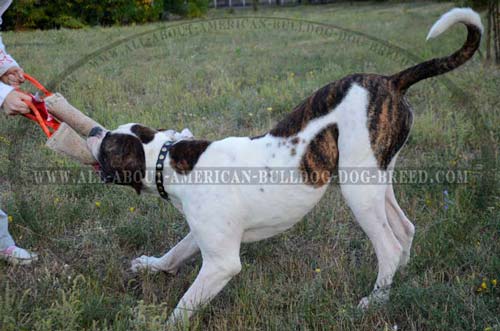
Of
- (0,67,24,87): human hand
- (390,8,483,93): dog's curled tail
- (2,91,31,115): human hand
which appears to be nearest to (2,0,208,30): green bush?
(0,67,24,87): human hand

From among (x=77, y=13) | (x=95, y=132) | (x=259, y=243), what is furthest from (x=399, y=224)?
(x=77, y=13)

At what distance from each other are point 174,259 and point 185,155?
821 mm

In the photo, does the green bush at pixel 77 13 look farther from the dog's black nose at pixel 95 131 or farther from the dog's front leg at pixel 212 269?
the dog's front leg at pixel 212 269

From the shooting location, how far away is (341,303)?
316 cm

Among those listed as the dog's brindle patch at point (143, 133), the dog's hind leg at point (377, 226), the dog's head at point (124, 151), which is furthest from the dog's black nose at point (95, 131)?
the dog's hind leg at point (377, 226)

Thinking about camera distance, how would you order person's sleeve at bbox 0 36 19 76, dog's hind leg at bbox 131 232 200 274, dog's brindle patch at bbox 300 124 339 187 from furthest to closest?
person's sleeve at bbox 0 36 19 76 → dog's hind leg at bbox 131 232 200 274 → dog's brindle patch at bbox 300 124 339 187

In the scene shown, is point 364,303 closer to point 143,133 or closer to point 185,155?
point 185,155

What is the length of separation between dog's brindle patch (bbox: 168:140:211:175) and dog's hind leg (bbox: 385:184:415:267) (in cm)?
122

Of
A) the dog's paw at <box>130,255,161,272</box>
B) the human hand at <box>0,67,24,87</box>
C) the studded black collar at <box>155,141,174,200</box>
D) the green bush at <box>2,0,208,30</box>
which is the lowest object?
the dog's paw at <box>130,255,161,272</box>

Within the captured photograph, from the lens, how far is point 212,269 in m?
2.92

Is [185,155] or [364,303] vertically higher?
[185,155]

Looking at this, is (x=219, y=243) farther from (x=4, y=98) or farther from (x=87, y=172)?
(x=87, y=172)

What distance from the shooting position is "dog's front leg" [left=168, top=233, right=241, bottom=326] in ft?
9.56

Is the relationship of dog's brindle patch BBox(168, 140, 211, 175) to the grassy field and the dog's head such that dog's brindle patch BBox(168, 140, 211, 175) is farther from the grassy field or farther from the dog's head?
the grassy field
